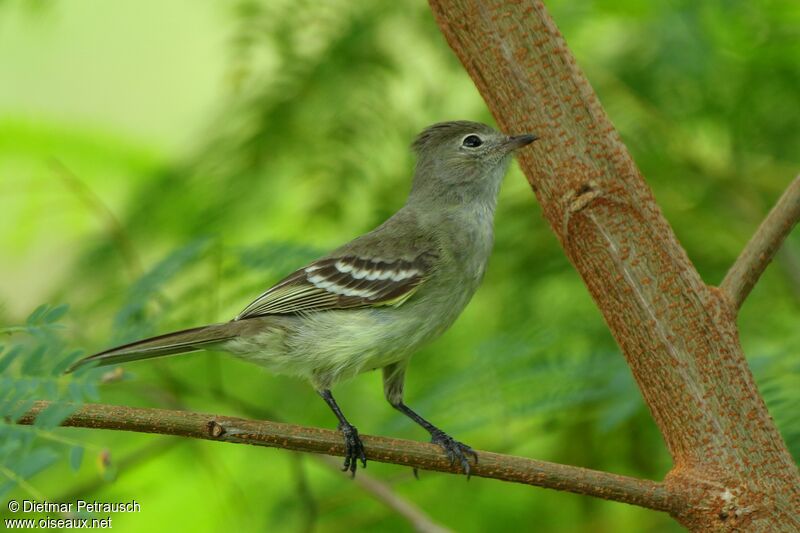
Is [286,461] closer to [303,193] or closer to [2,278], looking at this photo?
[303,193]

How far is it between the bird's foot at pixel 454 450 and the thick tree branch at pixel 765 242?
0.97m

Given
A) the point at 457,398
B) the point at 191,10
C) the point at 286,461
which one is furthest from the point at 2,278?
the point at 457,398

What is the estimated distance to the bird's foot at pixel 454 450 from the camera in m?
2.95

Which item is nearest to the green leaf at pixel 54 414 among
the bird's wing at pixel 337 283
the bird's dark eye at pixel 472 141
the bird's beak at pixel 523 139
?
the bird's beak at pixel 523 139

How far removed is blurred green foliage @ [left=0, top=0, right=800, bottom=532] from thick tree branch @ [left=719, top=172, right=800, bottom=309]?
4.14 feet

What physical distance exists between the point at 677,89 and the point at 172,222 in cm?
284

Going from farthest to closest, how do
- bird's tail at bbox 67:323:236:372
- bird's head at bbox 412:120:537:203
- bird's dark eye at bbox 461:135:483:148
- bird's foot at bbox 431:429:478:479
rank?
bird's dark eye at bbox 461:135:483:148
bird's head at bbox 412:120:537:203
bird's tail at bbox 67:323:236:372
bird's foot at bbox 431:429:478:479

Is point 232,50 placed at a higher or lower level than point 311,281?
higher

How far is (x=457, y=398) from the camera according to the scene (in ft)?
13.7

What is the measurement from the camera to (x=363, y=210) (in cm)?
534

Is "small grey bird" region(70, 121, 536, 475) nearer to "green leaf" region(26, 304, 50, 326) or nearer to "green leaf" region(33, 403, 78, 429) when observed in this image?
"green leaf" region(26, 304, 50, 326)

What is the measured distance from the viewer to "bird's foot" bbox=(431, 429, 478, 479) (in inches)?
116

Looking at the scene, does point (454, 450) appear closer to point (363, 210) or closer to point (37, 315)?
point (37, 315)

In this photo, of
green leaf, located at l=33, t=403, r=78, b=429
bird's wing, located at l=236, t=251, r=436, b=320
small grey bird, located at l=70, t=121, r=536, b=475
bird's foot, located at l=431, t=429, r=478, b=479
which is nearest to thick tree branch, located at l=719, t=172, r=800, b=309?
bird's foot, located at l=431, t=429, r=478, b=479
